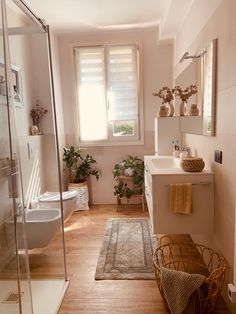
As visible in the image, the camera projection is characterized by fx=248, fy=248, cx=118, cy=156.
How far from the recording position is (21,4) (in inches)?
64.6

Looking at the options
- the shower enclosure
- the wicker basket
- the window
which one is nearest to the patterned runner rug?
the shower enclosure

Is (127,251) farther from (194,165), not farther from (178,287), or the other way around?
(194,165)

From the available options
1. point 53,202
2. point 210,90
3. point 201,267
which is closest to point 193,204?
point 201,267

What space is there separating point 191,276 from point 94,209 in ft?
7.97

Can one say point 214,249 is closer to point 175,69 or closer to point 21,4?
point 21,4

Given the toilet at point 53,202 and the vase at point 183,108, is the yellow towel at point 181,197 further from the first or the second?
the toilet at point 53,202


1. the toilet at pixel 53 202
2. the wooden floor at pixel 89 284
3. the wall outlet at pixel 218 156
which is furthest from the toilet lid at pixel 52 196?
the wall outlet at pixel 218 156

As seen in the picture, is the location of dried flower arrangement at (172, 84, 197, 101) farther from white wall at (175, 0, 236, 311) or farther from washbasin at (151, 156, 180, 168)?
washbasin at (151, 156, 180, 168)

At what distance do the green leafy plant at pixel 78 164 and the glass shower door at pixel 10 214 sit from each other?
191 cm

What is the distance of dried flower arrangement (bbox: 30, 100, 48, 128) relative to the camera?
3195 mm

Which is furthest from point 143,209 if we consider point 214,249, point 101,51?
point 101,51

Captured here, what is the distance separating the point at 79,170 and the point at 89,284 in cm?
199

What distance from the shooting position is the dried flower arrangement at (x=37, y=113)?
3195 millimetres

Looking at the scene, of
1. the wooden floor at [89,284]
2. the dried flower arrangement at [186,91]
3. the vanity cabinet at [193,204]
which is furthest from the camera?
the dried flower arrangement at [186,91]
